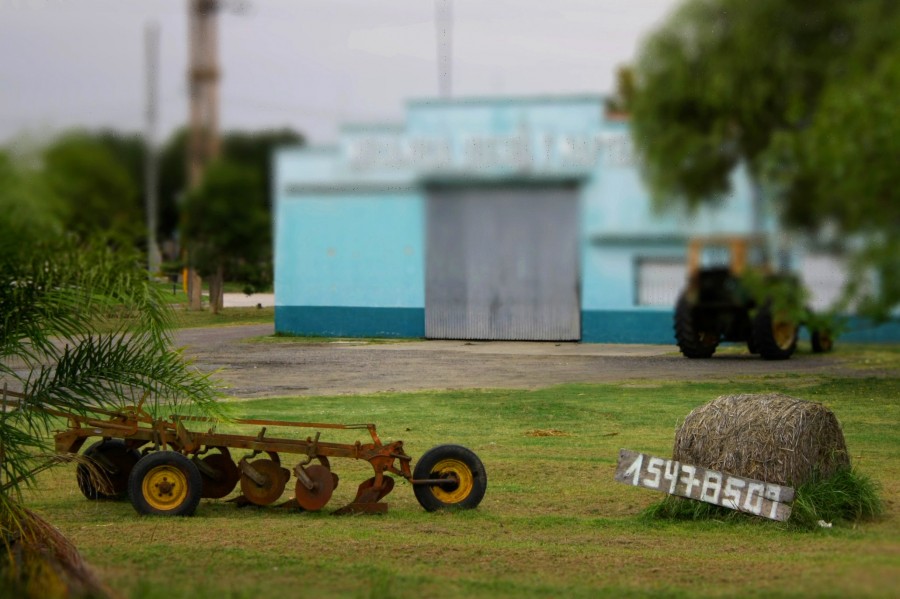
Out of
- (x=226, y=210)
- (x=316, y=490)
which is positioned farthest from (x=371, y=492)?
(x=226, y=210)

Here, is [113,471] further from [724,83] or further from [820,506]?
[724,83]

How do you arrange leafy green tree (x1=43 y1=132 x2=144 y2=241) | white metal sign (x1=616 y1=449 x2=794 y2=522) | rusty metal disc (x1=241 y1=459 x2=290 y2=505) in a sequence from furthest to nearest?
rusty metal disc (x1=241 y1=459 x2=290 y2=505)
white metal sign (x1=616 y1=449 x2=794 y2=522)
leafy green tree (x1=43 y1=132 x2=144 y2=241)

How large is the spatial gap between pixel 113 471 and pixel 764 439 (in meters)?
4.24

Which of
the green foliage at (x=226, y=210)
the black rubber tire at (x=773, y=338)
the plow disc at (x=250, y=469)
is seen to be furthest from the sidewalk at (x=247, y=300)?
the black rubber tire at (x=773, y=338)

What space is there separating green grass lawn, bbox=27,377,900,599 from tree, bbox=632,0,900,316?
6.15 ft

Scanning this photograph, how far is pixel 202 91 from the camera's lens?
437 cm

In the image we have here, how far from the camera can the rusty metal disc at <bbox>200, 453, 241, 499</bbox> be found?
30.1ft

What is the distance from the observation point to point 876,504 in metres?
8.55

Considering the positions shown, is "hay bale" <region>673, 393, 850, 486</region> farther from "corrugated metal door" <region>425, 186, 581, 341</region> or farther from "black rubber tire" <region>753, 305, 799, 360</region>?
"black rubber tire" <region>753, 305, 799, 360</region>

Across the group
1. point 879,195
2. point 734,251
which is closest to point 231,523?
point 734,251

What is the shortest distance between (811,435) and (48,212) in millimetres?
5424

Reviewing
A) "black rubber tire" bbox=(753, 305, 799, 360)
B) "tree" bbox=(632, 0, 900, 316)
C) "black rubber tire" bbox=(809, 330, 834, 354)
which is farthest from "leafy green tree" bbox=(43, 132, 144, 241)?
"black rubber tire" bbox=(809, 330, 834, 354)

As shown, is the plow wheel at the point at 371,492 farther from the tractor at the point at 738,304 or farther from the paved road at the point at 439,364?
the tractor at the point at 738,304

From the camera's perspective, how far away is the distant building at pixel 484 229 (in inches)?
276
